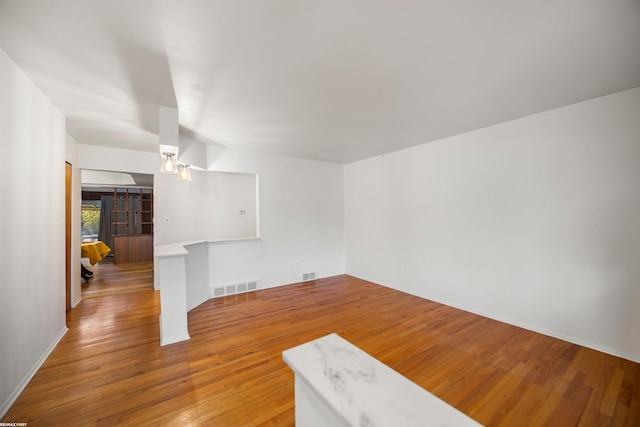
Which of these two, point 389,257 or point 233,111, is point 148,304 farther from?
point 389,257

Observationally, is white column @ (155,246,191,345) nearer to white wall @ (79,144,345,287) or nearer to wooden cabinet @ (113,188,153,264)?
white wall @ (79,144,345,287)

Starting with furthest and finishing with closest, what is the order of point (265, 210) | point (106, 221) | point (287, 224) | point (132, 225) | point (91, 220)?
1. point (91, 220)
2. point (106, 221)
3. point (132, 225)
4. point (287, 224)
5. point (265, 210)

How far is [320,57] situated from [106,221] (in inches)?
389

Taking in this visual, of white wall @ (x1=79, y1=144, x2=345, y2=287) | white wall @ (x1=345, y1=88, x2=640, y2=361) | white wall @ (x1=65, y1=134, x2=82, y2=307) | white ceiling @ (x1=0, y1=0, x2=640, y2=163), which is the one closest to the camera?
white ceiling @ (x1=0, y1=0, x2=640, y2=163)

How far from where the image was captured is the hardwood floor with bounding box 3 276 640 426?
5.50 ft

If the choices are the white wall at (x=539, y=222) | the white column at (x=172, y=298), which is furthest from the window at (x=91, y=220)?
the white wall at (x=539, y=222)

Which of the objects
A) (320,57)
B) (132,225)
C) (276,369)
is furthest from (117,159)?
(132,225)

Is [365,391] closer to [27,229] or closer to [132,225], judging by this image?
[27,229]

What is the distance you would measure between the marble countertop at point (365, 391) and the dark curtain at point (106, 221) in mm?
10041

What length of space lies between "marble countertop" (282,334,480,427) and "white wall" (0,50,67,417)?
220 centimetres

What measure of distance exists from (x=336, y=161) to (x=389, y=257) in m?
2.28

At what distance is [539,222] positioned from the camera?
2.80 m

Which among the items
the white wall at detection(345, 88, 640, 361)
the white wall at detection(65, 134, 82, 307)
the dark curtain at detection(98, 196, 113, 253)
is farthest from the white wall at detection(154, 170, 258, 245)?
the dark curtain at detection(98, 196, 113, 253)

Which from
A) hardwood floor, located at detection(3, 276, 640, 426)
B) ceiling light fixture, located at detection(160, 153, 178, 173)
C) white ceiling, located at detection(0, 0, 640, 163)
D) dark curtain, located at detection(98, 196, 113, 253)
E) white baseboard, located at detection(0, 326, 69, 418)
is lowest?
hardwood floor, located at detection(3, 276, 640, 426)
